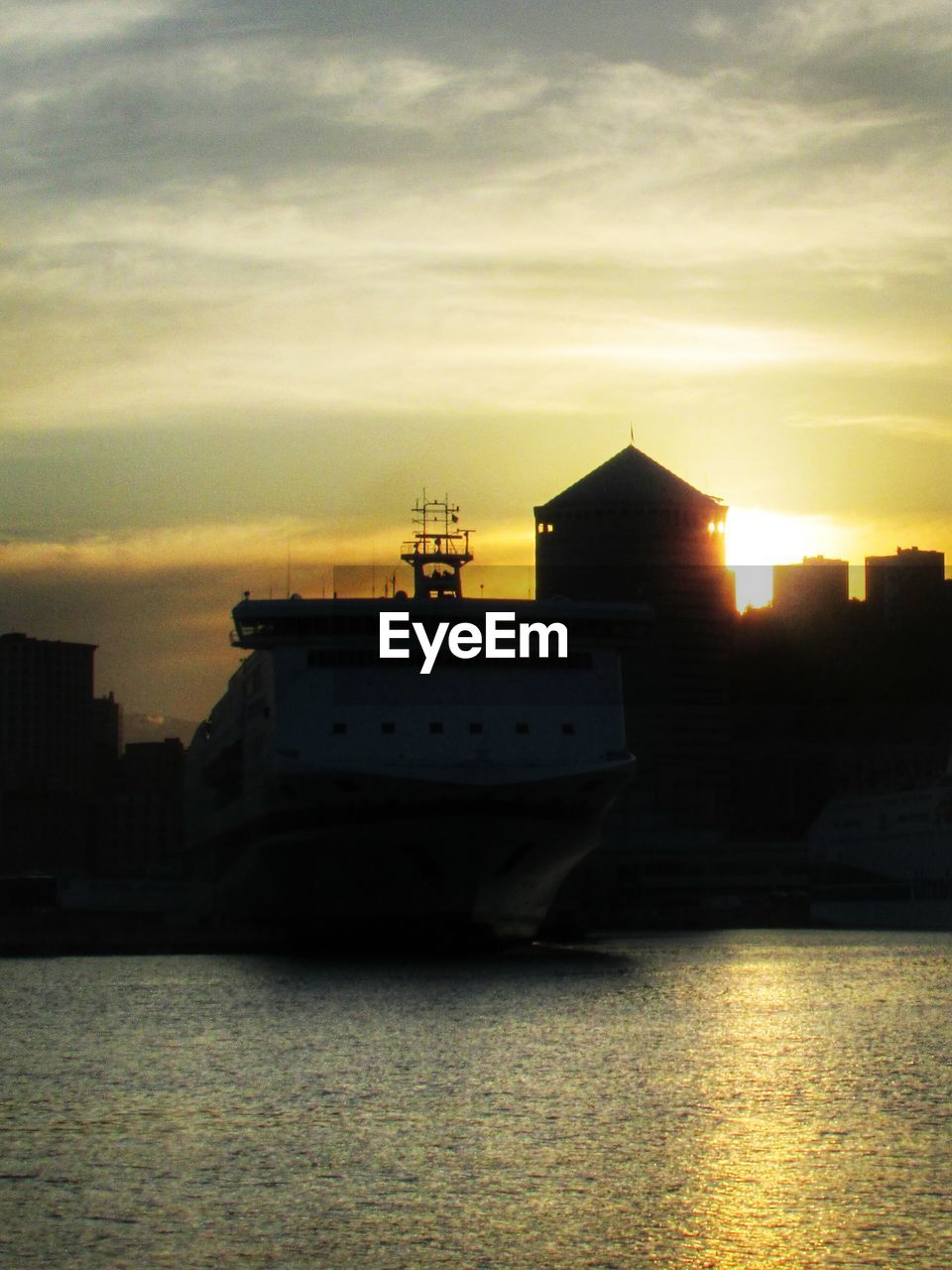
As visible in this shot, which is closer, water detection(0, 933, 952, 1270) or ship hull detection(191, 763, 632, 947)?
water detection(0, 933, 952, 1270)

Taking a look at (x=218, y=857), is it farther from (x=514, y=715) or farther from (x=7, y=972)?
(x=514, y=715)

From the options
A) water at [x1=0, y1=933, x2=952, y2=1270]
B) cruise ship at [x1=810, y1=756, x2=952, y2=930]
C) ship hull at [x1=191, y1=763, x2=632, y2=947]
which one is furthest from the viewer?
cruise ship at [x1=810, y1=756, x2=952, y2=930]

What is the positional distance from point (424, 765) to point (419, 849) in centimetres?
296

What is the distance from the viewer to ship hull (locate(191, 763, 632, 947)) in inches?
2975

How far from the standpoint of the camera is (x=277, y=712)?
80125 millimetres

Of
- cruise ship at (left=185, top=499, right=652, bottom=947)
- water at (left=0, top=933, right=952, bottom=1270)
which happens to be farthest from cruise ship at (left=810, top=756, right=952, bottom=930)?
water at (left=0, top=933, right=952, bottom=1270)

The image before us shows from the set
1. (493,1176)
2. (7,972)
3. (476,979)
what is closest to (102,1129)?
(493,1176)

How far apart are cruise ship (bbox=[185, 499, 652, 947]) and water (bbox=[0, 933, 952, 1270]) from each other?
28.5 feet

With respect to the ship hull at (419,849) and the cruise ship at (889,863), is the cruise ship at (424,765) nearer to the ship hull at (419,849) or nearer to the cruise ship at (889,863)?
the ship hull at (419,849)

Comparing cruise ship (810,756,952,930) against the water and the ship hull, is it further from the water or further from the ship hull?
the water

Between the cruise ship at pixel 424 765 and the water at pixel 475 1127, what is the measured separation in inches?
343

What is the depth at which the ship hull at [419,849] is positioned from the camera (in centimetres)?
7556

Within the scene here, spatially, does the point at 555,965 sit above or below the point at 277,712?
below

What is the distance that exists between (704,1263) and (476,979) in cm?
3959
